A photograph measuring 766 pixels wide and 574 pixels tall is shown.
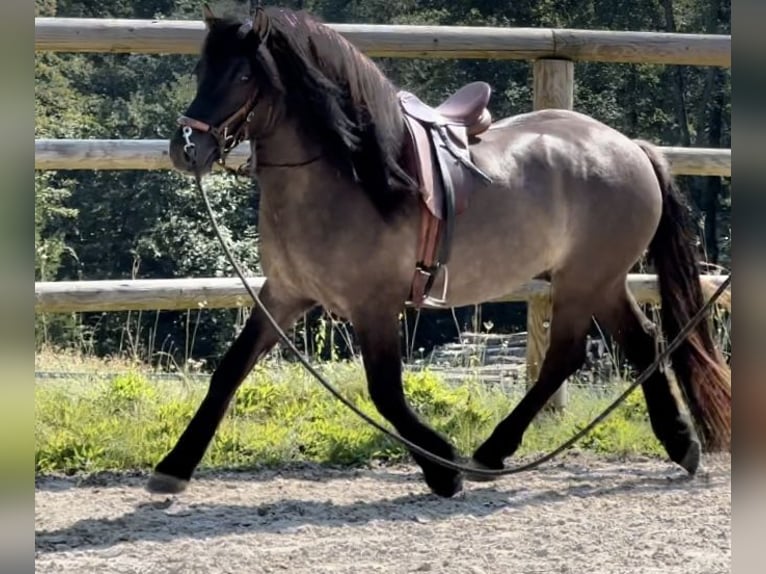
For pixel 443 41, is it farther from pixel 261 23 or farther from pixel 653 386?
pixel 653 386

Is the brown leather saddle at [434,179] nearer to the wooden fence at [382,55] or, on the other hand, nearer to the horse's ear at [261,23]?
the horse's ear at [261,23]

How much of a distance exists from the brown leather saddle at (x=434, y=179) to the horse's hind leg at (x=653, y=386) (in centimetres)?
91

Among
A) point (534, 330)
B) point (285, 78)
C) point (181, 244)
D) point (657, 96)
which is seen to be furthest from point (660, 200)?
point (657, 96)

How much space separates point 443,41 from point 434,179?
1501mm

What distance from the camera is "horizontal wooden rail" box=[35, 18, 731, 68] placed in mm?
5164

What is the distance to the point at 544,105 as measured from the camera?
5.80m

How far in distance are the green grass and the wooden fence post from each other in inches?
6.8

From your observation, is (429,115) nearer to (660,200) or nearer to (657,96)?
(660,200)

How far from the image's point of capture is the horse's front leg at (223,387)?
437 centimetres

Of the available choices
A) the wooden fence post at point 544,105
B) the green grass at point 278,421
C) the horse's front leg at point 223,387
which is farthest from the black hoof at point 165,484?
the wooden fence post at point 544,105

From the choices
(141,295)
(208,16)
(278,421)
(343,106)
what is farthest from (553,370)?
(208,16)

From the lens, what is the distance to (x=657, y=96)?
27859 millimetres

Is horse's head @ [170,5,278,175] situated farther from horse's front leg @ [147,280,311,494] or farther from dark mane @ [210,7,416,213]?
horse's front leg @ [147,280,311,494]

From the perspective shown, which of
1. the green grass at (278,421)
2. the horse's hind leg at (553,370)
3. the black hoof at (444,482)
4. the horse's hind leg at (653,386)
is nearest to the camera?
the black hoof at (444,482)
